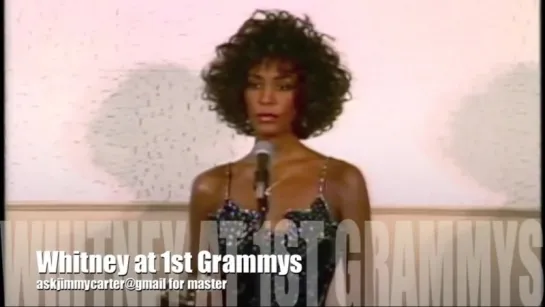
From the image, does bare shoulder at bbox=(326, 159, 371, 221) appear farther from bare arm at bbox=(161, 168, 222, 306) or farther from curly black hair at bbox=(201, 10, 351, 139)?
bare arm at bbox=(161, 168, 222, 306)

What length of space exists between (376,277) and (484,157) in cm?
25

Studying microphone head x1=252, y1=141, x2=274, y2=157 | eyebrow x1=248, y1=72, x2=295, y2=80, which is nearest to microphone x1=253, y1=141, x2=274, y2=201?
microphone head x1=252, y1=141, x2=274, y2=157

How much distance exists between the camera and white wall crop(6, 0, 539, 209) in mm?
979

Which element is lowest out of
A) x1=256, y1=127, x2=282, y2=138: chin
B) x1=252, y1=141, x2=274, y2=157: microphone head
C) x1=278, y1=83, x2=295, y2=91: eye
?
x1=252, y1=141, x2=274, y2=157: microphone head

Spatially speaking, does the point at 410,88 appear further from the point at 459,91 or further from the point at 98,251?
the point at 98,251

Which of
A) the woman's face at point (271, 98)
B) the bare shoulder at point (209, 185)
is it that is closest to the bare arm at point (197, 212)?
the bare shoulder at point (209, 185)

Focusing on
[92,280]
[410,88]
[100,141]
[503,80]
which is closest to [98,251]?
[92,280]

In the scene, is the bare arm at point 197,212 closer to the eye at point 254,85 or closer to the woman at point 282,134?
the woman at point 282,134

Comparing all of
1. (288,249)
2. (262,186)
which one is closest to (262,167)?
(262,186)

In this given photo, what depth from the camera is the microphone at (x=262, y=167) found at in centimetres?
97

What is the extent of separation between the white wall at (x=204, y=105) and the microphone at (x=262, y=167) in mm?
31

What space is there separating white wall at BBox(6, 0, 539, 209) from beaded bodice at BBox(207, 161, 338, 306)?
0.09 meters

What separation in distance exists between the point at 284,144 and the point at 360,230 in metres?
0.18

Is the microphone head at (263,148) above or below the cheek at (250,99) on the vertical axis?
below
